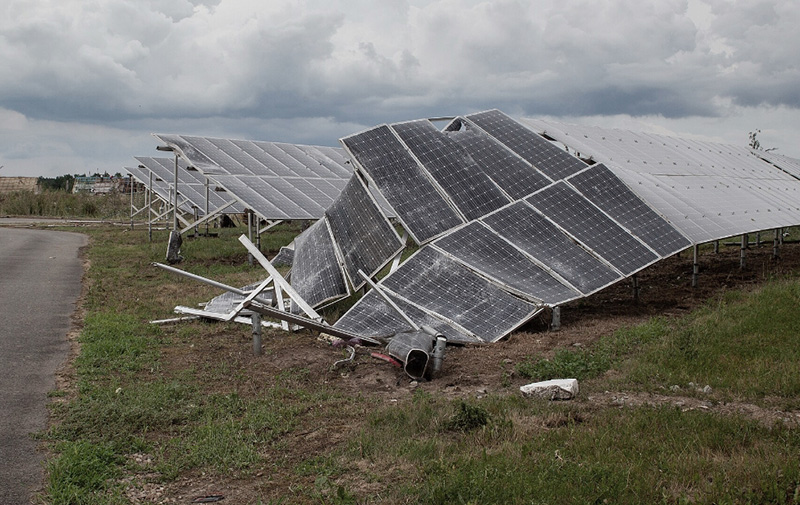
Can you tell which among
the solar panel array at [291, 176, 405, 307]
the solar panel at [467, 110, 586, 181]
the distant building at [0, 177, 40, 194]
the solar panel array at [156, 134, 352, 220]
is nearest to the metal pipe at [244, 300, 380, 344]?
the solar panel array at [291, 176, 405, 307]

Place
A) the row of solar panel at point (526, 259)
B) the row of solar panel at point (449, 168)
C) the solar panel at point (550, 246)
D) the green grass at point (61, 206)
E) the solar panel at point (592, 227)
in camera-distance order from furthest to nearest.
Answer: the green grass at point (61, 206)
the row of solar panel at point (449, 168)
the solar panel at point (592, 227)
the solar panel at point (550, 246)
the row of solar panel at point (526, 259)

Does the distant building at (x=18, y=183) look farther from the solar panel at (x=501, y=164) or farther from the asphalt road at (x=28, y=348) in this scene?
the solar panel at (x=501, y=164)

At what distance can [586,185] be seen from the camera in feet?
44.4

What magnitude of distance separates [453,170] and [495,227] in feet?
6.25

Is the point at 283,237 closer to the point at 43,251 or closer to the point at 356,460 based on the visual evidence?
the point at 43,251

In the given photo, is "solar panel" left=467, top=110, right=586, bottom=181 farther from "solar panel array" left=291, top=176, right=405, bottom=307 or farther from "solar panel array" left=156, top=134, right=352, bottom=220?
"solar panel array" left=156, top=134, right=352, bottom=220

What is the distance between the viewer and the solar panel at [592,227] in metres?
11.7

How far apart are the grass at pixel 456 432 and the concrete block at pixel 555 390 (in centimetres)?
14

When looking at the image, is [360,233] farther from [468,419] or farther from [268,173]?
[268,173]

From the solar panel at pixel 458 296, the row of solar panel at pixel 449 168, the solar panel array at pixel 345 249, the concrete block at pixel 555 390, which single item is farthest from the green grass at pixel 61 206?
the concrete block at pixel 555 390

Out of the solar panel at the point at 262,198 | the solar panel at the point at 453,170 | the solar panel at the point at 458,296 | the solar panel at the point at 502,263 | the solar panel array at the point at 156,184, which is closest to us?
the solar panel at the point at 458,296

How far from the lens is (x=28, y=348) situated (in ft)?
33.8

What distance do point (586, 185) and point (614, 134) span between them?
659 centimetres

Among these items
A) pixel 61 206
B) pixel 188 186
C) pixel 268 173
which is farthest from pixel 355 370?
pixel 61 206
